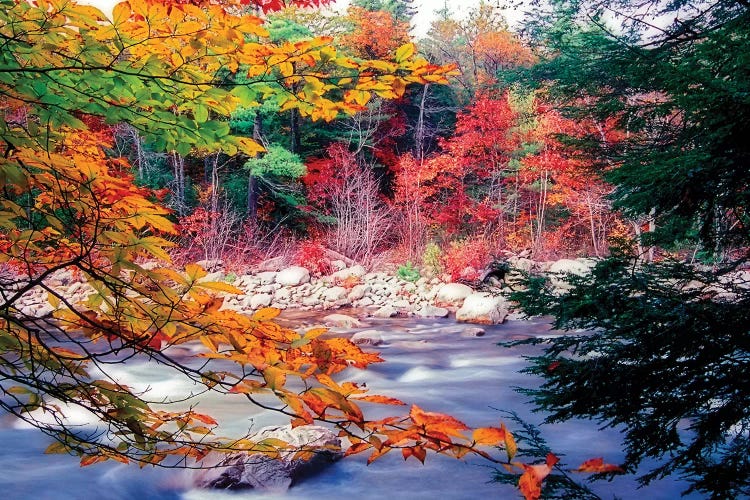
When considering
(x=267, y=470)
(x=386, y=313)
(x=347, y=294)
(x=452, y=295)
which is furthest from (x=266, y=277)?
(x=267, y=470)

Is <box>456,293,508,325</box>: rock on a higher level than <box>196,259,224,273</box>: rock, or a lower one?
lower

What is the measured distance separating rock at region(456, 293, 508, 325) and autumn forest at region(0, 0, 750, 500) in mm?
58

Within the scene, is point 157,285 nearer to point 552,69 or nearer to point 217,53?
point 217,53

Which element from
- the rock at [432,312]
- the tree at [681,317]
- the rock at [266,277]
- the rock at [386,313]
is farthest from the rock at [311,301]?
the tree at [681,317]

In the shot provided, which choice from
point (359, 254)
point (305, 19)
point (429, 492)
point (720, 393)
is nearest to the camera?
point (720, 393)

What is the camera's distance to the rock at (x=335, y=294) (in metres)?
12.1

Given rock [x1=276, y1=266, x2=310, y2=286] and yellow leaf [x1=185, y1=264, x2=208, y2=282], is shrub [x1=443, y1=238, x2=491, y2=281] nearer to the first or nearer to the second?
rock [x1=276, y1=266, x2=310, y2=286]

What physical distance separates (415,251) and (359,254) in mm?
1624

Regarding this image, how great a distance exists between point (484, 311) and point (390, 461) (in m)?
5.67

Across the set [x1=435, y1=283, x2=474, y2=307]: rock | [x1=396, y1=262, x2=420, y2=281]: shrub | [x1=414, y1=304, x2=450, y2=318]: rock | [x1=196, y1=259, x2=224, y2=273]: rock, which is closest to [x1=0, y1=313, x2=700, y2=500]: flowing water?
[x1=414, y1=304, x2=450, y2=318]: rock

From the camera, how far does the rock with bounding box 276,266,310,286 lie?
1292 centimetres

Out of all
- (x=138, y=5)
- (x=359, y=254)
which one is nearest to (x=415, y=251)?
(x=359, y=254)

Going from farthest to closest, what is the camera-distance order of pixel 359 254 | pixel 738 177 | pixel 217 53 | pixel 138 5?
pixel 359 254, pixel 738 177, pixel 138 5, pixel 217 53

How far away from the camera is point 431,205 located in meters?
17.4
